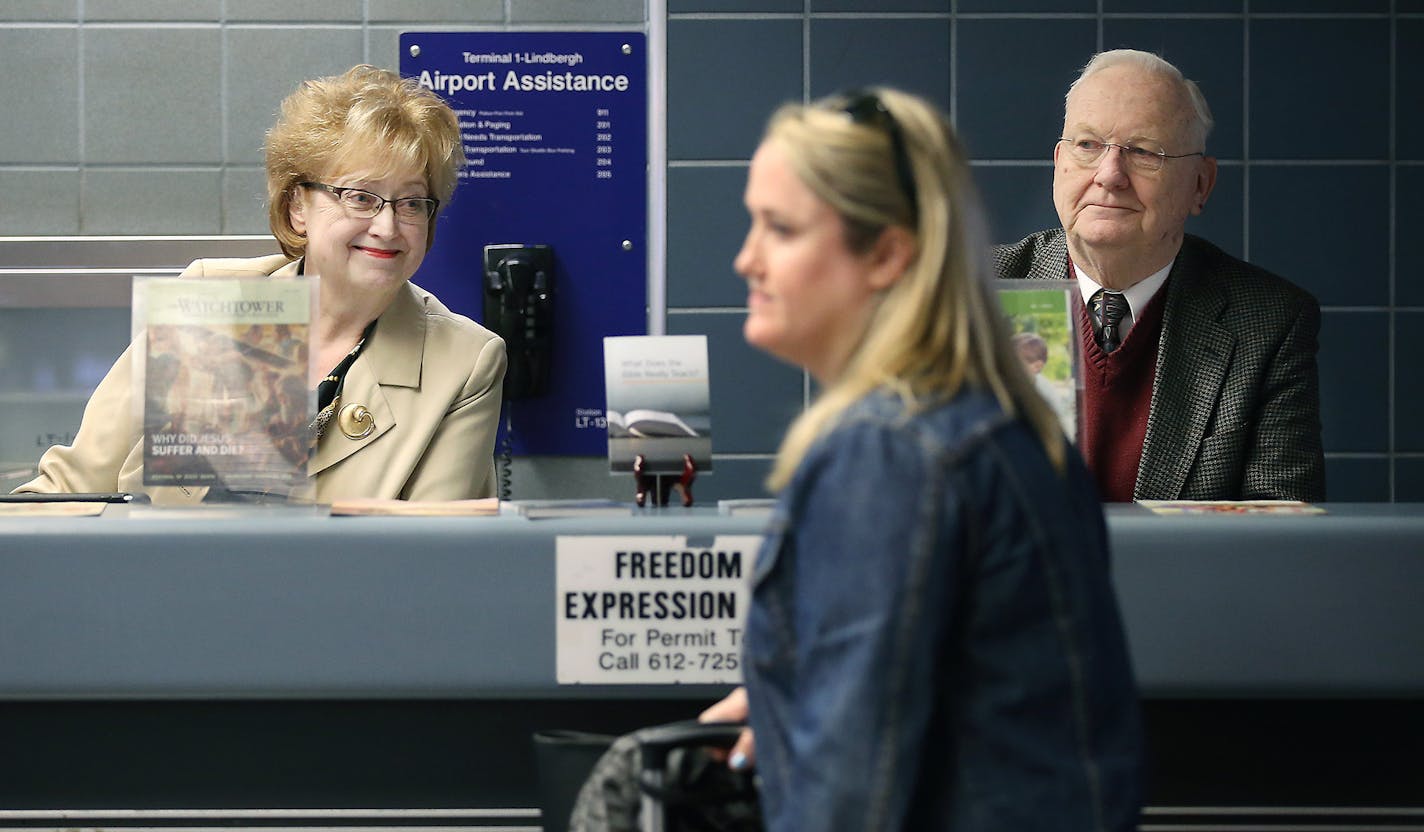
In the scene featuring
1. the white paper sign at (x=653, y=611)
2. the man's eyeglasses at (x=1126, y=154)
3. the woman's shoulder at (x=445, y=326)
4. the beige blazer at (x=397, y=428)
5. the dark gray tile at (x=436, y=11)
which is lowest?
the white paper sign at (x=653, y=611)

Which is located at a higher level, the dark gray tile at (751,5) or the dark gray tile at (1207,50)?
the dark gray tile at (751,5)

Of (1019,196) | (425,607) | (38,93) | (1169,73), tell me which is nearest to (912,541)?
(425,607)

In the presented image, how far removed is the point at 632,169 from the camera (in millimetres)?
3930

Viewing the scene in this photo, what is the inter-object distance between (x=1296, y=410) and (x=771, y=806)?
1.48m

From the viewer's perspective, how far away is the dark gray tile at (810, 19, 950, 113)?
12.7 ft

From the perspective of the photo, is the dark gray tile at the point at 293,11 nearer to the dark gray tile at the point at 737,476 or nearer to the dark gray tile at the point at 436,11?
the dark gray tile at the point at 436,11

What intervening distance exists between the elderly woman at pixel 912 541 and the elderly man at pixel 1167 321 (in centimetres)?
116

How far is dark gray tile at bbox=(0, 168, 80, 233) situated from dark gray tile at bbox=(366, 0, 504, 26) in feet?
3.12

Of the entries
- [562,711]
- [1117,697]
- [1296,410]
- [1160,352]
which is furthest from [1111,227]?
[1117,697]

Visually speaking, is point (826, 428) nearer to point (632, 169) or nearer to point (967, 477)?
point (967, 477)

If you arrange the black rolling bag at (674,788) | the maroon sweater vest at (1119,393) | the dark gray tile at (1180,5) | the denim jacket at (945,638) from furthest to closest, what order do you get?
the dark gray tile at (1180,5), the maroon sweater vest at (1119,393), the black rolling bag at (674,788), the denim jacket at (945,638)

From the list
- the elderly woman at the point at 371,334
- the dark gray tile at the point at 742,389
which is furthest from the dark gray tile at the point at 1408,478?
the elderly woman at the point at 371,334

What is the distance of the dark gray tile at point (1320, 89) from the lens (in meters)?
3.86

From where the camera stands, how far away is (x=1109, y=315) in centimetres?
245
